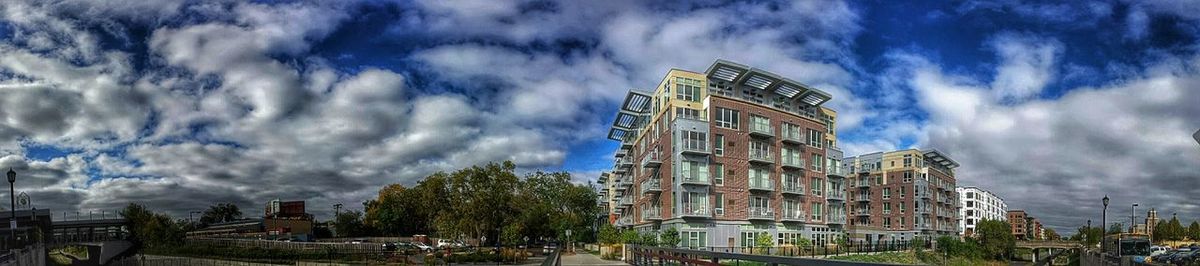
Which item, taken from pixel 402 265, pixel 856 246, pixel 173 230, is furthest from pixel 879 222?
pixel 173 230

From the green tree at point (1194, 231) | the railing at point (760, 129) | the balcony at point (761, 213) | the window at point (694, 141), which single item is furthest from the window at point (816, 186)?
the green tree at point (1194, 231)

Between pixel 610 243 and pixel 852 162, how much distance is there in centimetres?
7601

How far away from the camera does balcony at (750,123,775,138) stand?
69.1 metres

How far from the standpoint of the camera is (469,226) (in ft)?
221

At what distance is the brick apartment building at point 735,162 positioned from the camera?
65.1 metres

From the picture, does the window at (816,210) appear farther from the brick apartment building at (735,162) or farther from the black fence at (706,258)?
the black fence at (706,258)

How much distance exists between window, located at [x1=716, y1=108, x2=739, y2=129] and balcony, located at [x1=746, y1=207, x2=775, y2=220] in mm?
7694

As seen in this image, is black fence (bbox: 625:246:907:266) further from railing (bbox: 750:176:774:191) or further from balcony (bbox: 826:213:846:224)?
balcony (bbox: 826:213:846:224)

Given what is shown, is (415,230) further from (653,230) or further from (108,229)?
(653,230)

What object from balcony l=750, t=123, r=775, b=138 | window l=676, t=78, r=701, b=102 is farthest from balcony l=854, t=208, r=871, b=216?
window l=676, t=78, r=701, b=102

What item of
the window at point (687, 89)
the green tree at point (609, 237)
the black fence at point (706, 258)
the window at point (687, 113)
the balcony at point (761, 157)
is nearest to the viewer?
the black fence at point (706, 258)

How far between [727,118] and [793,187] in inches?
445

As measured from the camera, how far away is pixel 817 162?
78.8 m

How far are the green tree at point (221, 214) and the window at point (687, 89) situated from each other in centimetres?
14307
